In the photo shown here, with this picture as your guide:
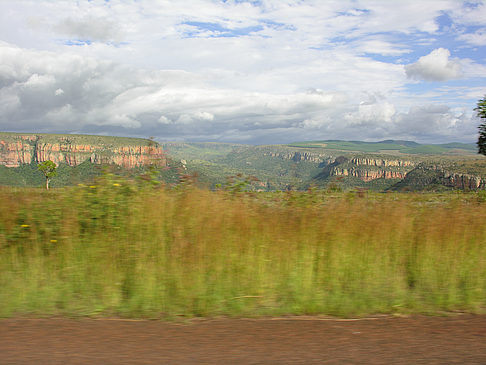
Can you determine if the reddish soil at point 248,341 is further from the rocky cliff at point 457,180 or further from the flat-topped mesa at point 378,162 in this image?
the flat-topped mesa at point 378,162

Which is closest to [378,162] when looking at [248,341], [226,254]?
[226,254]

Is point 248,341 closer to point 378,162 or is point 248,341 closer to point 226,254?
point 226,254

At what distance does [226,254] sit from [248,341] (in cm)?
168

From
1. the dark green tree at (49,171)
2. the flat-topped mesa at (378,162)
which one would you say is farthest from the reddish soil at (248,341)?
the flat-topped mesa at (378,162)

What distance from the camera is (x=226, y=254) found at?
5.04 m

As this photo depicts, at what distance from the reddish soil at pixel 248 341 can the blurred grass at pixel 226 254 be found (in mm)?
288

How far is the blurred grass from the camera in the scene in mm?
4379

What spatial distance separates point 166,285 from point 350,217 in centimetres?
301

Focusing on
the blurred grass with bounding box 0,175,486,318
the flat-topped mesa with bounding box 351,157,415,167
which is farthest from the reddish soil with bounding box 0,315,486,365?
the flat-topped mesa with bounding box 351,157,415,167

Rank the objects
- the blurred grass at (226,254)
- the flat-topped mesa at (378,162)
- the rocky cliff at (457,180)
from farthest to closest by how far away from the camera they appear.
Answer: the flat-topped mesa at (378,162)
the rocky cliff at (457,180)
the blurred grass at (226,254)

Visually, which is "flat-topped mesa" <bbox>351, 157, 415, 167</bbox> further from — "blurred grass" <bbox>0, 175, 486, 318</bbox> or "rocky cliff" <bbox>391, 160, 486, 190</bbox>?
"blurred grass" <bbox>0, 175, 486, 318</bbox>

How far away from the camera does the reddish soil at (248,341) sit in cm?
309

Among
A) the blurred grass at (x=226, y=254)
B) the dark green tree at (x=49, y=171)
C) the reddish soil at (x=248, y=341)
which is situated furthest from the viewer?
the dark green tree at (x=49, y=171)

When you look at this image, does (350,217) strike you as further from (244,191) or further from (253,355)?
(253,355)
